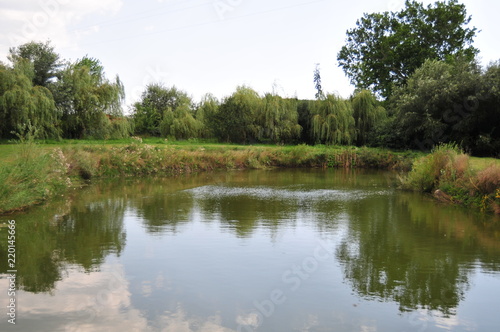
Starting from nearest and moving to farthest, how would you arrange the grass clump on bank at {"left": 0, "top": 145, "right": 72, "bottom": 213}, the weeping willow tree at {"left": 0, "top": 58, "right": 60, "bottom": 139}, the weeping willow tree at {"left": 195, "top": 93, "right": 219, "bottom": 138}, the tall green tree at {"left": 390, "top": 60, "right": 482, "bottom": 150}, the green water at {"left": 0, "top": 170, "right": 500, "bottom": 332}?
the green water at {"left": 0, "top": 170, "right": 500, "bottom": 332} < the grass clump on bank at {"left": 0, "top": 145, "right": 72, "bottom": 213} < the weeping willow tree at {"left": 0, "top": 58, "right": 60, "bottom": 139} < the tall green tree at {"left": 390, "top": 60, "right": 482, "bottom": 150} < the weeping willow tree at {"left": 195, "top": 93, "right": 219, "bottom": 138}

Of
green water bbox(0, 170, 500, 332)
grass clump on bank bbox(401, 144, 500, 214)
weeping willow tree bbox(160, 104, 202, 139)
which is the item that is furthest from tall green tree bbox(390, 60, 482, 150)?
weeping willow tree bbox(160, 104, 202, 139)

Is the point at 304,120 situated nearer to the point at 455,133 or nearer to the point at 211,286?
the point at 455,133

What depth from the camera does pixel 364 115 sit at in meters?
35.0

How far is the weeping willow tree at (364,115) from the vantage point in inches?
1374

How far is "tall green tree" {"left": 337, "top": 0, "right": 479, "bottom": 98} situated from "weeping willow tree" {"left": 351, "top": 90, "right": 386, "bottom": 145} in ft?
18.0

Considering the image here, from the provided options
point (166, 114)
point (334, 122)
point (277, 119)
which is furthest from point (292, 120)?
point (166, 114)

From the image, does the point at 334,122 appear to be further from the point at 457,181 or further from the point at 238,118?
the point at 457,181

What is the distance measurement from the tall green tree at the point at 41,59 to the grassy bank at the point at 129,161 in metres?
7.28

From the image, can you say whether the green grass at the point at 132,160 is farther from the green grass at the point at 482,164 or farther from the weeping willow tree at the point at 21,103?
the weeping willow tree at the point at 21,103

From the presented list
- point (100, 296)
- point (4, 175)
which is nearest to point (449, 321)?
point (100, 296)

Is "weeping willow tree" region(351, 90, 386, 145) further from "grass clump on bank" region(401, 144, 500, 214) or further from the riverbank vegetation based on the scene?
"grass clump on bank" region(401, 144, 500, 214)

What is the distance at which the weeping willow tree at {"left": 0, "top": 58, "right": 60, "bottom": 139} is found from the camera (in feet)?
78.8

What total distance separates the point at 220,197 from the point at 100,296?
1032cm

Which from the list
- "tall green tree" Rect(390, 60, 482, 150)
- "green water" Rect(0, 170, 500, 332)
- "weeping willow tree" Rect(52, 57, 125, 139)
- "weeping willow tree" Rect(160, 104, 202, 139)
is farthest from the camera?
"weeping willow tree" Rect(160, 104, 202, 139)
